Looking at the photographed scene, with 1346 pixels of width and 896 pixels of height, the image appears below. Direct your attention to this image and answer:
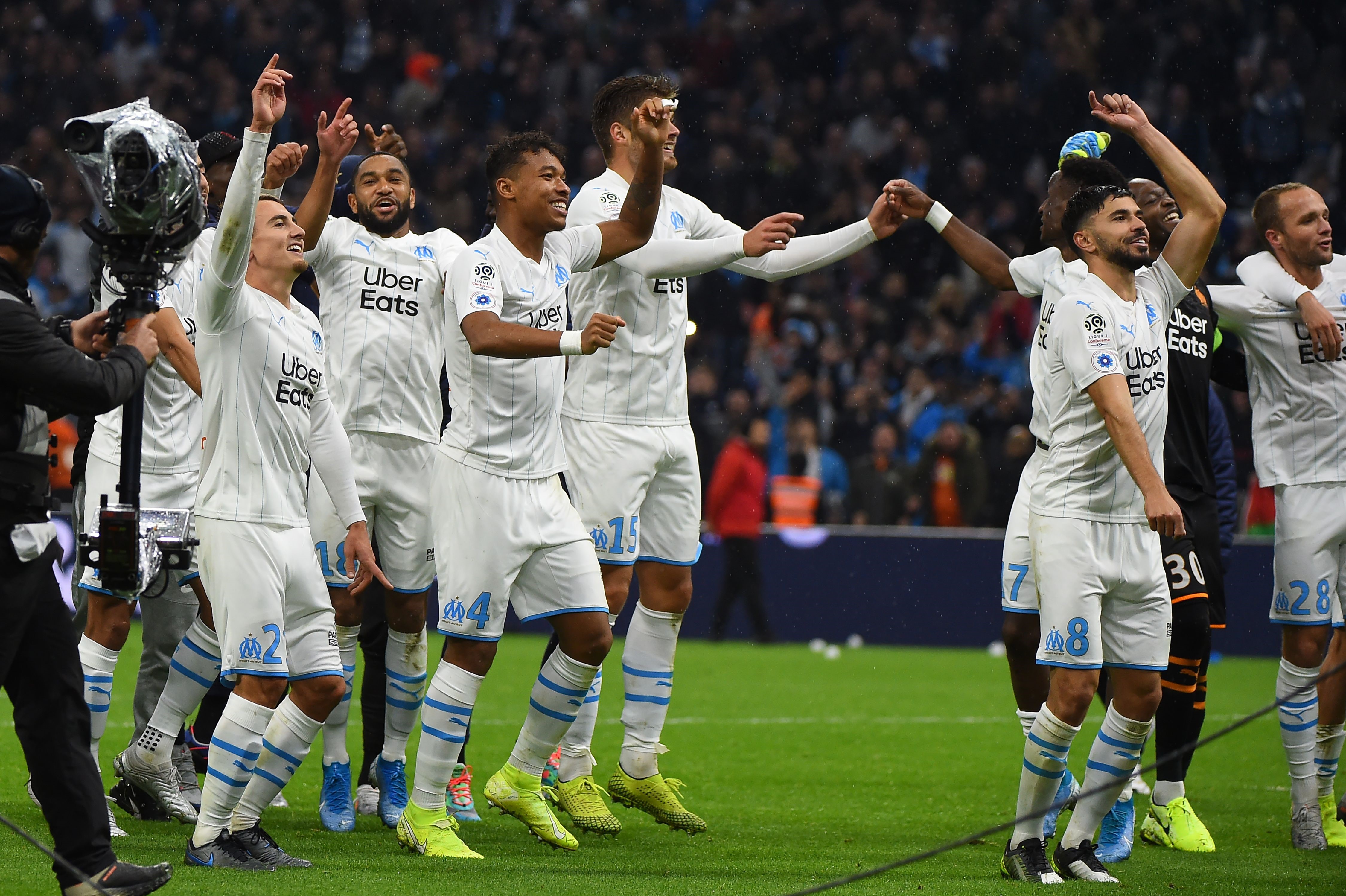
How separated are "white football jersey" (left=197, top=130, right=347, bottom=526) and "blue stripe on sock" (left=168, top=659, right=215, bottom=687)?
1.14 m

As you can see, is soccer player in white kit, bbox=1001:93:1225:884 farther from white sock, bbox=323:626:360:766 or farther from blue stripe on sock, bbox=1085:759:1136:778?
white sock, bbox=323:626:360:766

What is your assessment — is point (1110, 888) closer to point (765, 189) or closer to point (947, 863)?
point (947, 863)

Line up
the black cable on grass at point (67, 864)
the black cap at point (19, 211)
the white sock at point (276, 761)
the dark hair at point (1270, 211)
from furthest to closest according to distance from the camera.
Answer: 1. the dark hair at point (1270, 211)
2. the white sock at point (276, 761)
3. the black cap at point (19, 211)
4. the black cable on grass at point (67, 864)

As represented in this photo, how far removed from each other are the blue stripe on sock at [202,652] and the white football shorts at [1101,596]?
320 cm

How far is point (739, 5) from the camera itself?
2092 cm

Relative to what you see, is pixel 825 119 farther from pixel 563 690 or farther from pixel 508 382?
pixel 563 690

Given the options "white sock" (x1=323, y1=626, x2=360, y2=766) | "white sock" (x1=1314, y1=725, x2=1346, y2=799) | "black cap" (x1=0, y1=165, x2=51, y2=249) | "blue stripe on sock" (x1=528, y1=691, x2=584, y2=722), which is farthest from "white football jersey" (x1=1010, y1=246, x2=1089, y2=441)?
"black cap" (x1=0, y1=165, x2=51, y2=249)

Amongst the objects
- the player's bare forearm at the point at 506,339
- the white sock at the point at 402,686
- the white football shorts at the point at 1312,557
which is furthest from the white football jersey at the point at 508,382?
the white football shorts at the point at 1312,557

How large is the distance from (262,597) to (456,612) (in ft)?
2.53

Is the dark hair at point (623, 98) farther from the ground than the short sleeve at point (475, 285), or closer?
farther from the ground

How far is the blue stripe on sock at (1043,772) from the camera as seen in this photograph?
217 inches

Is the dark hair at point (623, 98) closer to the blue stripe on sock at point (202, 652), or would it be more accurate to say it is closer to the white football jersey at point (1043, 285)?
the white football jersey at point (1043, 285)

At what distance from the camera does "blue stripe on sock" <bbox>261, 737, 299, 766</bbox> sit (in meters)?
5.38

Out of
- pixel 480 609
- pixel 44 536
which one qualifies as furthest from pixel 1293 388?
pixel 44 536
